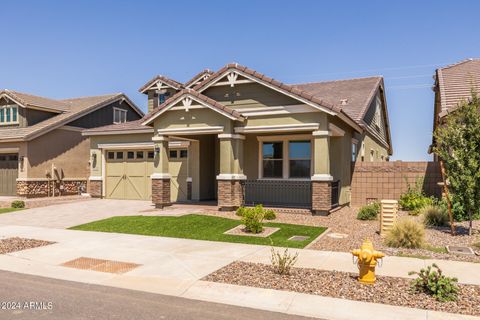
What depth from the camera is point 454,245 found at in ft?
34.3

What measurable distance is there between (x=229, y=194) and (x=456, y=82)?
12.3 meters

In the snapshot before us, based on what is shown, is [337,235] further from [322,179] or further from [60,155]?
[60,155]

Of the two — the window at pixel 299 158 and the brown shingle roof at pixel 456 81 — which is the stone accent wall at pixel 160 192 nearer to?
the window at pixel 299 158

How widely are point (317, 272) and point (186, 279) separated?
2.55 m

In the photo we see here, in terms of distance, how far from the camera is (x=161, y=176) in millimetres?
17594

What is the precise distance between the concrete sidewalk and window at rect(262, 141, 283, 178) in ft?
26.0

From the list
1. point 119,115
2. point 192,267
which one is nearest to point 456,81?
point 192,267

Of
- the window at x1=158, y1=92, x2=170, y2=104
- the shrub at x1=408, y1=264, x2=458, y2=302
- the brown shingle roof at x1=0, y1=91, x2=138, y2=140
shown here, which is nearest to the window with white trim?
the window at x1=158, y1=92, x2=170, y2=104

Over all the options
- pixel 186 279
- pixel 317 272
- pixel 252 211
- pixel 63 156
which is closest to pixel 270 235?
pixel 252 211

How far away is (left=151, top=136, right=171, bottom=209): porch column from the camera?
1762cm

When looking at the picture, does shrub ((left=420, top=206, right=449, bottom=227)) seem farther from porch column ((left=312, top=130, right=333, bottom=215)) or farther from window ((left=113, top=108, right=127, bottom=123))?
window ((left=113, top=108, right=127, bottom=123))

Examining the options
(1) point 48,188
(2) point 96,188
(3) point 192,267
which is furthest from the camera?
(1) point 48,188

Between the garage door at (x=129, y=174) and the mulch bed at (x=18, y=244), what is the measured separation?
35.4 ft

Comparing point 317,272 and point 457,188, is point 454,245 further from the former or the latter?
point 317,272
